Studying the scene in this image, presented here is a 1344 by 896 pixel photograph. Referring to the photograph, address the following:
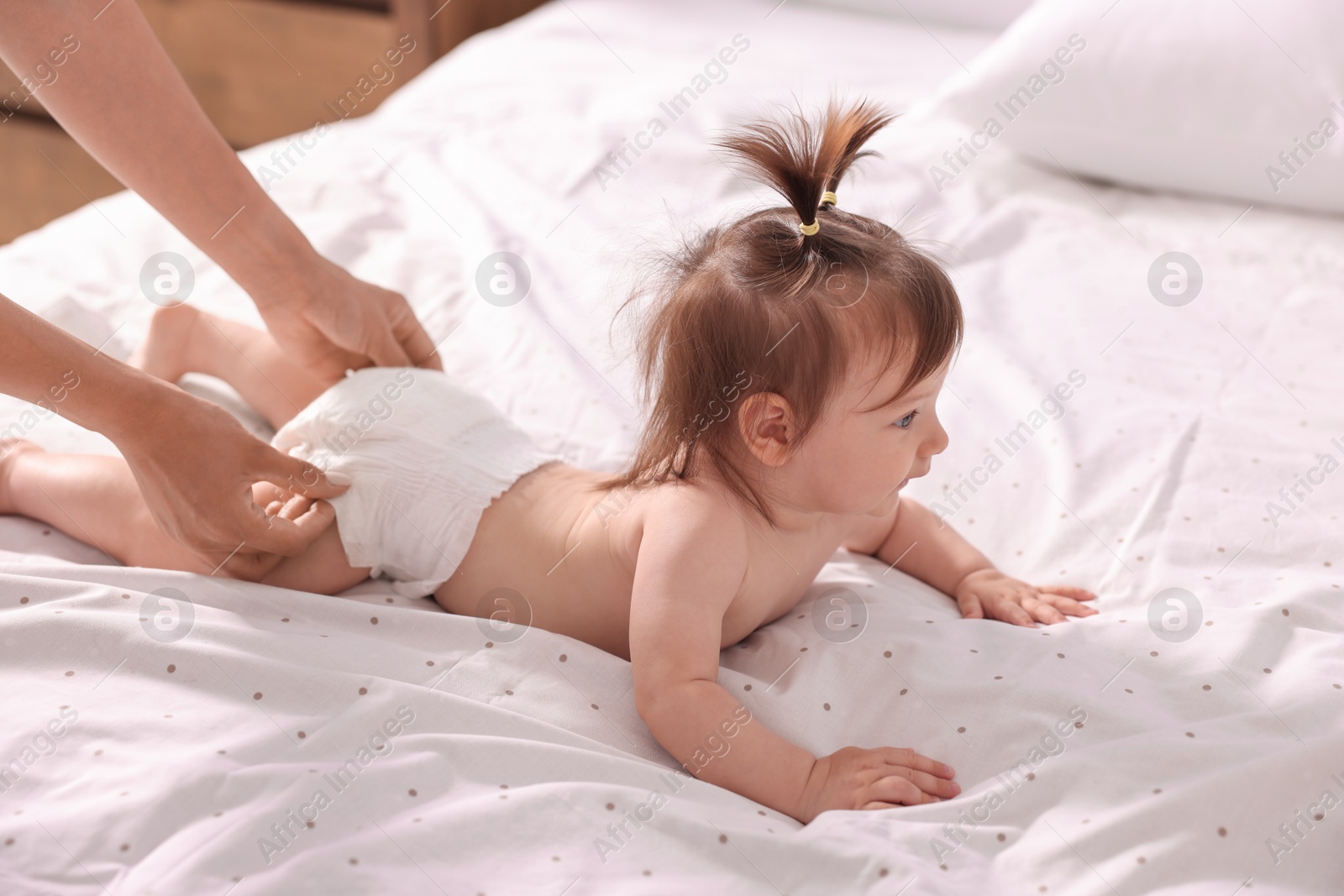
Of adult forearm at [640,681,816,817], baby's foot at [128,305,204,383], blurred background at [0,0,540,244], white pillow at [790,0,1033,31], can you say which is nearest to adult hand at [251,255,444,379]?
baby's foot at [128,305,204,383]

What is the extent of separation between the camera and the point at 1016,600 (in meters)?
0.90

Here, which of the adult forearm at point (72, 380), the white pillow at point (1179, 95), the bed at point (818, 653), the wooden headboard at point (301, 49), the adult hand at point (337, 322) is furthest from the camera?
the wooden headboard at point (301, 49)

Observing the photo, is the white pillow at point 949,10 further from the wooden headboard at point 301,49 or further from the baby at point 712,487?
the baby at point 712,487

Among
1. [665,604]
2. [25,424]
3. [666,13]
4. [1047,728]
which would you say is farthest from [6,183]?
[1047,728]

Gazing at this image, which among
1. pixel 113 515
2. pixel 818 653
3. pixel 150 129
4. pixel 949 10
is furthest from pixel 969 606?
pixel 949 10

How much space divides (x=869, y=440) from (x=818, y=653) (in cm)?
17

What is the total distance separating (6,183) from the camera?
109 inches

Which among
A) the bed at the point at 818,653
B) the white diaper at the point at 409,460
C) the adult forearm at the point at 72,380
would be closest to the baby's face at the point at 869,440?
the bed at the point at 818,653

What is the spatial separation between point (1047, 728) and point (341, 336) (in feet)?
2.31

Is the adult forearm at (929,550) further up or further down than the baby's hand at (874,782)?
further up

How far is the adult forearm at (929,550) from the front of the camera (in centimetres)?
96

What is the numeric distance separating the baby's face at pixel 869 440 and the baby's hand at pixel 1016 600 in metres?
0.13

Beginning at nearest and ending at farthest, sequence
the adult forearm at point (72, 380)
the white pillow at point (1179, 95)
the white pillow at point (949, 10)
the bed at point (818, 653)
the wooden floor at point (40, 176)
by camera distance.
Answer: the bed at point (818, 653)
the adult forearm at point (72, 380)
the white pillow at point (1179, 95)
the white pillow at point (949, 10)
the wooden floor at point (40, 176)

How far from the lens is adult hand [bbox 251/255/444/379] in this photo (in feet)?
3.32
